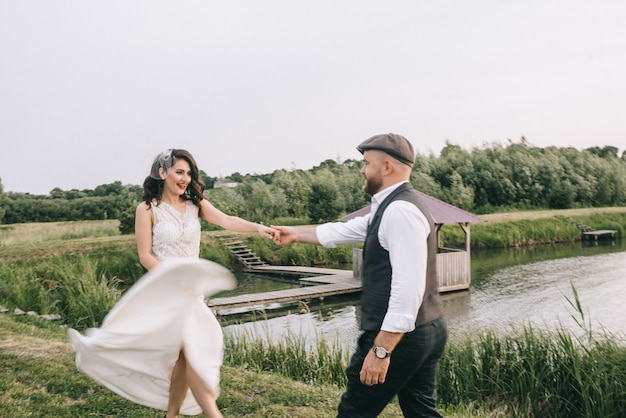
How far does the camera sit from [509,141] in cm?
5719

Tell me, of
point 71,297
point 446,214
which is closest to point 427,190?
point 446,214

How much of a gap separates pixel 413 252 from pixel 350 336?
10.5 m

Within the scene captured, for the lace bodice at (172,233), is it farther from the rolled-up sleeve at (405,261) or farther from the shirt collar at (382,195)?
the rolled-up sleeve at (405,261)

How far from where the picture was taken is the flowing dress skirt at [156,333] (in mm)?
3244

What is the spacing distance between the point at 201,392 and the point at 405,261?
1639mm

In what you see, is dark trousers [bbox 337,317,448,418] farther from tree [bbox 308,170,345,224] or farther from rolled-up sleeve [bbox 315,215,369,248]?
tree [bbox 308,170,345,224]

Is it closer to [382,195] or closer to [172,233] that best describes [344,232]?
[382,195]

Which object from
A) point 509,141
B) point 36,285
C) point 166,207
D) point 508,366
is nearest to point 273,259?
point 36,285

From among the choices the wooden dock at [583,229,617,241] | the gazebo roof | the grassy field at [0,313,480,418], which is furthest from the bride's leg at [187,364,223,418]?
the wooden dock at [583,229,617,241]

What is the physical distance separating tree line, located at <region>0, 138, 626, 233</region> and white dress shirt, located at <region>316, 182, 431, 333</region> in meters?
26.7

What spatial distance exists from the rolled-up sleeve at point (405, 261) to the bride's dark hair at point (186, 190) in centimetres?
173

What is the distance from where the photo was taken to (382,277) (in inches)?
111

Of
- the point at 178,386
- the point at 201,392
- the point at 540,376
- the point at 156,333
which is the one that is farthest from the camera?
the point at 540,376

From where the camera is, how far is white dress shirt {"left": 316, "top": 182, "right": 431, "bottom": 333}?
104 inches
